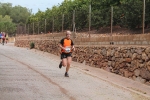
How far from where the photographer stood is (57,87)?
1034 centimetres

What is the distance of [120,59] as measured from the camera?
608 inches

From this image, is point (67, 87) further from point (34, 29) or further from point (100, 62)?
point (34, 29)

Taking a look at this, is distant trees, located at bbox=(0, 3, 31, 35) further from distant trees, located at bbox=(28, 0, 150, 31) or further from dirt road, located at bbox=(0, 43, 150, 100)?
dirt road, located at bbox=(0, 43, 150, 100)

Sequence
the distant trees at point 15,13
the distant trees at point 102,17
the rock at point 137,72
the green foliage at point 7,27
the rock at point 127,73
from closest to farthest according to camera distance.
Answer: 1. the rock at point 137,72
2. the rock at point 127,73
3. the distant trees at point 102,17
4. the green foliage at point 7,27
5. the distant trees at point 15,13

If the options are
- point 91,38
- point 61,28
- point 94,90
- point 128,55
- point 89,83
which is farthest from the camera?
point 61,28

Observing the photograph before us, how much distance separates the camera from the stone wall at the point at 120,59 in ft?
43.9

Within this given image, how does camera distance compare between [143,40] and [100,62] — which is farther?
[100,62]

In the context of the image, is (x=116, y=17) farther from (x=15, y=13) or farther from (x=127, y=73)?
(x=15, y=13)

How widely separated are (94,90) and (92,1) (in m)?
19.8

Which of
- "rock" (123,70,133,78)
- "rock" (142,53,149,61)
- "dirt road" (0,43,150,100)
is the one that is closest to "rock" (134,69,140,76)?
"rock" (123,70,133,78)

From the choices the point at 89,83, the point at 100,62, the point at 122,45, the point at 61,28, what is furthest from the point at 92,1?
the point at 89,83

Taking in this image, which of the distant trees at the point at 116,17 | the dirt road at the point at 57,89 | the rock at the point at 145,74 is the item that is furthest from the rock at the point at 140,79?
the distant trees at the point at 116,17

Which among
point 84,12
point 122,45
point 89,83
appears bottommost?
point 89,83

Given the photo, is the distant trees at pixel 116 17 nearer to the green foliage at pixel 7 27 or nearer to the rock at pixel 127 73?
the rock at pixel 127 73
